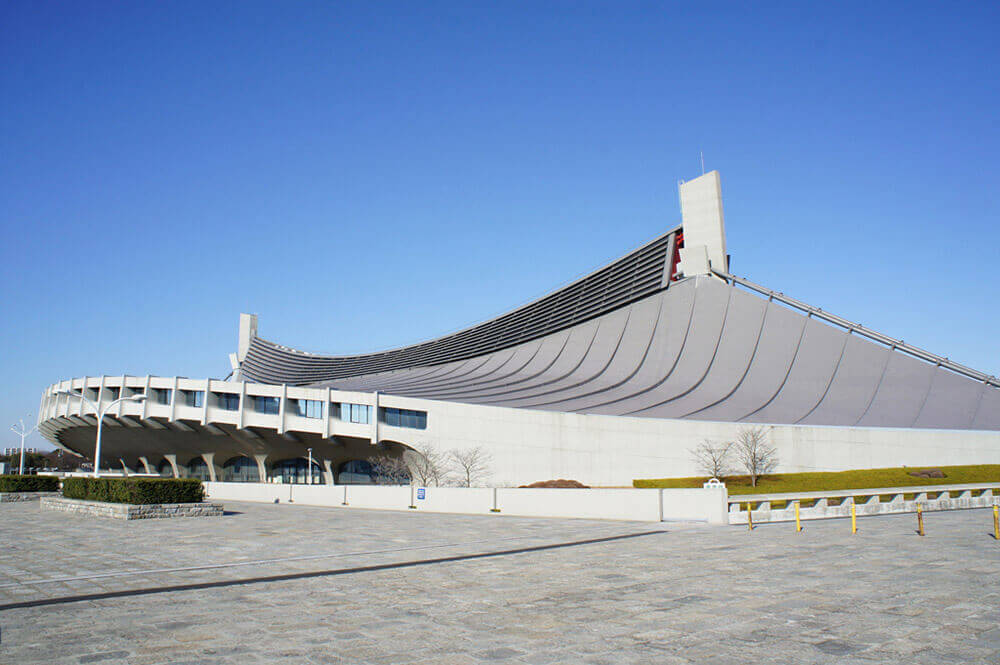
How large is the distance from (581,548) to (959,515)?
12756 millimetres

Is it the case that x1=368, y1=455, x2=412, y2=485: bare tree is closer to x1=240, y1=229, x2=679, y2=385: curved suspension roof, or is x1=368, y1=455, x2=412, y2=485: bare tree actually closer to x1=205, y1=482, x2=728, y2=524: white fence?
x1=205, y1=482, x2=728, y2=524: white fence

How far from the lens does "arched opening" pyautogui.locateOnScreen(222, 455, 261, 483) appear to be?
5103 cm

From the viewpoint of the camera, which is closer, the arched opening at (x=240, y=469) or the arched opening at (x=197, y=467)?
the arched opening at (x=240, y=469)

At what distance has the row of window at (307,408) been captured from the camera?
127 feet

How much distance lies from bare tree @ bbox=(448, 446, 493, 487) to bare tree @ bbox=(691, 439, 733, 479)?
10.3 metres

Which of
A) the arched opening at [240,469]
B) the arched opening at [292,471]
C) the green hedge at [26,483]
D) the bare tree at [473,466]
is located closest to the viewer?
the green hedge at [26,483]

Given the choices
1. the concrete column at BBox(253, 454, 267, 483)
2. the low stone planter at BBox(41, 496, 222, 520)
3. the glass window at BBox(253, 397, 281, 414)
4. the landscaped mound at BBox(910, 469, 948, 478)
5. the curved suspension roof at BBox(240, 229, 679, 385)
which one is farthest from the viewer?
the concrete column at BBox(253, 454, 267, 483)

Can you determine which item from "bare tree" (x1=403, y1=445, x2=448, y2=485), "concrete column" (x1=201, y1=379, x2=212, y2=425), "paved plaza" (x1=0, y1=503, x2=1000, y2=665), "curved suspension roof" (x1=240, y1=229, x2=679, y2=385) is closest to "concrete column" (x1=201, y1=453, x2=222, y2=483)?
"concrete column" (x1=201, y1=379, x2=212, y2=425)

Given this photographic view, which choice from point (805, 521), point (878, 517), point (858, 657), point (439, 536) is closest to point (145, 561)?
point (439, 536)

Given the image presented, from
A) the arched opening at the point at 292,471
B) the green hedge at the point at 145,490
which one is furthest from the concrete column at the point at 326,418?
the green hedge at the point at 145,490

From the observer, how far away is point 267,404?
42.6m

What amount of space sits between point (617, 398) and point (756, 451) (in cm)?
816

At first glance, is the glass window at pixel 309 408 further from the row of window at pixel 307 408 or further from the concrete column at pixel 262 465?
the concrete column at pixel 262 465

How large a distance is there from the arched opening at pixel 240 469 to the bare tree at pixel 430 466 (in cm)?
1833
